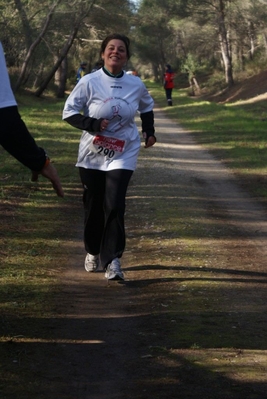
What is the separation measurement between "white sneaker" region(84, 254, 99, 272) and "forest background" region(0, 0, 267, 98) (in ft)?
104

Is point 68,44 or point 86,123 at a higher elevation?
point 86,123

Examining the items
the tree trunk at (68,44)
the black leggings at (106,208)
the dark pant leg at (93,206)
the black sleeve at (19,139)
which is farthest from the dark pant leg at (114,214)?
the tree trunk at (68,44)

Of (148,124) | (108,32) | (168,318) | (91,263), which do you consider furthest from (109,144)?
(108,32)

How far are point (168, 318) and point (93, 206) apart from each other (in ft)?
5.57

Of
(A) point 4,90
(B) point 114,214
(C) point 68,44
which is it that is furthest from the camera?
(C) point 68,44

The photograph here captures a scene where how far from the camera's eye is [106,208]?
7.34m

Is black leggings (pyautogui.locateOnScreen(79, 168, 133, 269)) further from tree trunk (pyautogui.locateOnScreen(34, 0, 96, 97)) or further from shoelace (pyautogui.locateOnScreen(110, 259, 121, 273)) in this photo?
tree trunk (pyautogui.locateOnScreen(34, 0, 96, 97))

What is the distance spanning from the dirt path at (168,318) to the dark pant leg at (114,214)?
0.29 metres

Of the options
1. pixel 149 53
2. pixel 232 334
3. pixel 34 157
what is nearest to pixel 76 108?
pixel 232 334

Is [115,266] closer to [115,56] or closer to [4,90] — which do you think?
[115,56]

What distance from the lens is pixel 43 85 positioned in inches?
1761

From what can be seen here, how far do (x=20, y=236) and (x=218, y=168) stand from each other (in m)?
7.10

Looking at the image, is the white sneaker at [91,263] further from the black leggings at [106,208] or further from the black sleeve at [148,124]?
the black sleeve at [148,124]

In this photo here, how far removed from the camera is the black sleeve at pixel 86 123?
6953mm
